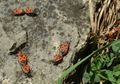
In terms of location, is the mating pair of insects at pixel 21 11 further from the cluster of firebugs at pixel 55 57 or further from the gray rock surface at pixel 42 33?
the cluster of firebugs at pixel 55 57

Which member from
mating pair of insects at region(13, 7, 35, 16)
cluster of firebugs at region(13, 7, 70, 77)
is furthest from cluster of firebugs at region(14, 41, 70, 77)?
mating pair of insects at region(13, 7, 35, 16)

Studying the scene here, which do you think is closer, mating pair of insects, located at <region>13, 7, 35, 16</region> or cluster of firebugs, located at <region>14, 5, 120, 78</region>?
cluster of firebugs, located at <region>14, 5, 120, 78</region>

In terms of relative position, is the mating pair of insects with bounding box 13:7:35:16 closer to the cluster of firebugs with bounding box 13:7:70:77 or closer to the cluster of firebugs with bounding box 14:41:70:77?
the cluster of firebugs with bounding box 13:7:70:77

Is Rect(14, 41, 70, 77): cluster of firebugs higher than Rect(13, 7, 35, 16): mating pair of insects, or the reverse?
Rect(13, 7, 35, 16): mating pair of insects

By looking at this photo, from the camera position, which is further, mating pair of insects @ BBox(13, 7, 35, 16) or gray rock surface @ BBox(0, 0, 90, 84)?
mating pair of insects @ BBox(13, 7, 35, 16)

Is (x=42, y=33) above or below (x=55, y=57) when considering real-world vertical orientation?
above

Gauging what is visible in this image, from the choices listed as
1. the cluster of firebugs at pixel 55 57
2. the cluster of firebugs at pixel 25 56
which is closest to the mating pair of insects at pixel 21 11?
the cluster of firebugs at pixel 25 56

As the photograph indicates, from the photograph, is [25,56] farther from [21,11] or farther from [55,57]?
[21,11]

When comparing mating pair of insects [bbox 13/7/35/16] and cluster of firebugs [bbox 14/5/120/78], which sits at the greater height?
mating pair of insects [bbox 13/7/35/16]

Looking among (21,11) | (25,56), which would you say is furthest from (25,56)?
(21,11)

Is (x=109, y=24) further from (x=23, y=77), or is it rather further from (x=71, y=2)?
(x=23, y=77)
